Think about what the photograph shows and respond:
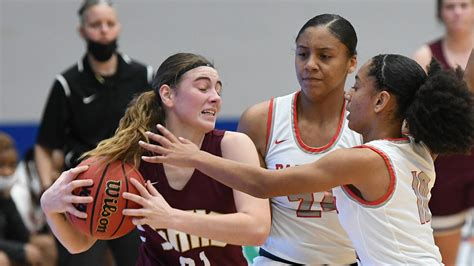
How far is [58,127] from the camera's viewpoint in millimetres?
6016

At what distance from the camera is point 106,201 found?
374 centimetres

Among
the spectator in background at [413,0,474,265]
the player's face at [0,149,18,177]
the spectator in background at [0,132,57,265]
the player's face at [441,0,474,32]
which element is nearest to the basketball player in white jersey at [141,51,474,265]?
the spectator in background at [413,0,474,265]

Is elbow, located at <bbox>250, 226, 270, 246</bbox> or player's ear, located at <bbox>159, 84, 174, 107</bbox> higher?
player's ear, located at <bbox>159, 84, 174, 107</bbox>

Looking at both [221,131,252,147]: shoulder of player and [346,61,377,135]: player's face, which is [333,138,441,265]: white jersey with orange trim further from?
[221,131,252,147]: shoulder of player

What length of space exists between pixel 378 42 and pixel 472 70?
524cm

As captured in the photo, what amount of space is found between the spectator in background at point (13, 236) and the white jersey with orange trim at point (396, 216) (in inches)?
139

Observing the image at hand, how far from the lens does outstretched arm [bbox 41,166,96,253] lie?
12.4 ft

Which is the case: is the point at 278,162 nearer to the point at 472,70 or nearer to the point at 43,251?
the point at 472,70

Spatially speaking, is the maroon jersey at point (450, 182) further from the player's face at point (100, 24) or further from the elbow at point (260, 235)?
the elbow at point (260, 235)

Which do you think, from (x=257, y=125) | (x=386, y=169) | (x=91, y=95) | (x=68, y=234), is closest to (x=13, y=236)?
(x=91, y=95)

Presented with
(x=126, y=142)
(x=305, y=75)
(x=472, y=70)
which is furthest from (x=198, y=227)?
(x=472, y=70)

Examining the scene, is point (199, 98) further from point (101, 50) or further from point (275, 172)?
point (101, 50)

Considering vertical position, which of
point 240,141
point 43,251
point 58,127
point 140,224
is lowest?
point 43,251

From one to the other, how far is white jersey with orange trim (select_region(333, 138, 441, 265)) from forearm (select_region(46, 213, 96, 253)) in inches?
45.0
